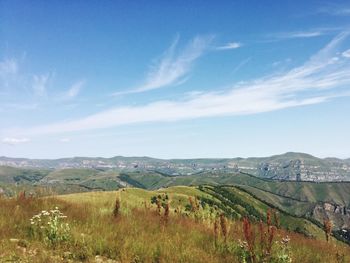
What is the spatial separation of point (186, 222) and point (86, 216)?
3456 millimetres

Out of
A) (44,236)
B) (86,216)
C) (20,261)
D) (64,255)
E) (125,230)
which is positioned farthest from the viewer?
(86,216)

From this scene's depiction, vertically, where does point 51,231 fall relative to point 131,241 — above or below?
above

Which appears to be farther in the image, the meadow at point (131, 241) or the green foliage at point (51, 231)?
the green foliage at point (51, 231)

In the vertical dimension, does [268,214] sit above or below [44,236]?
above

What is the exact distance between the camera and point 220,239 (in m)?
11.4

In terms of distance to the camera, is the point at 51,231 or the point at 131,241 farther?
the point at 51,231

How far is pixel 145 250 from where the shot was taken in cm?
979

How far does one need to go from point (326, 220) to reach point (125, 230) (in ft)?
Result: 18.7

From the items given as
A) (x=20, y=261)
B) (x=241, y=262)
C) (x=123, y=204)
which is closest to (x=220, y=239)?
(x=241, y=262)

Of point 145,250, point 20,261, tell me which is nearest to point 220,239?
point 145,250

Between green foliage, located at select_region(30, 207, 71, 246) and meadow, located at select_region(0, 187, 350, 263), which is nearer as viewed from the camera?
meadow, located at select_region(0, 187, 350, 263)

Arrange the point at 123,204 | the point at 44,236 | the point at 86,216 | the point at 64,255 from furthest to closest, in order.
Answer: the point at 123,204 < the point at 86,216 < the point at 44,236 < the point at 64,255

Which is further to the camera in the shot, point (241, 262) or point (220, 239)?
point (220, 239)

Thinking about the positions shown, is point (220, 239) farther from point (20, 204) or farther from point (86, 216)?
point (20, 204)
